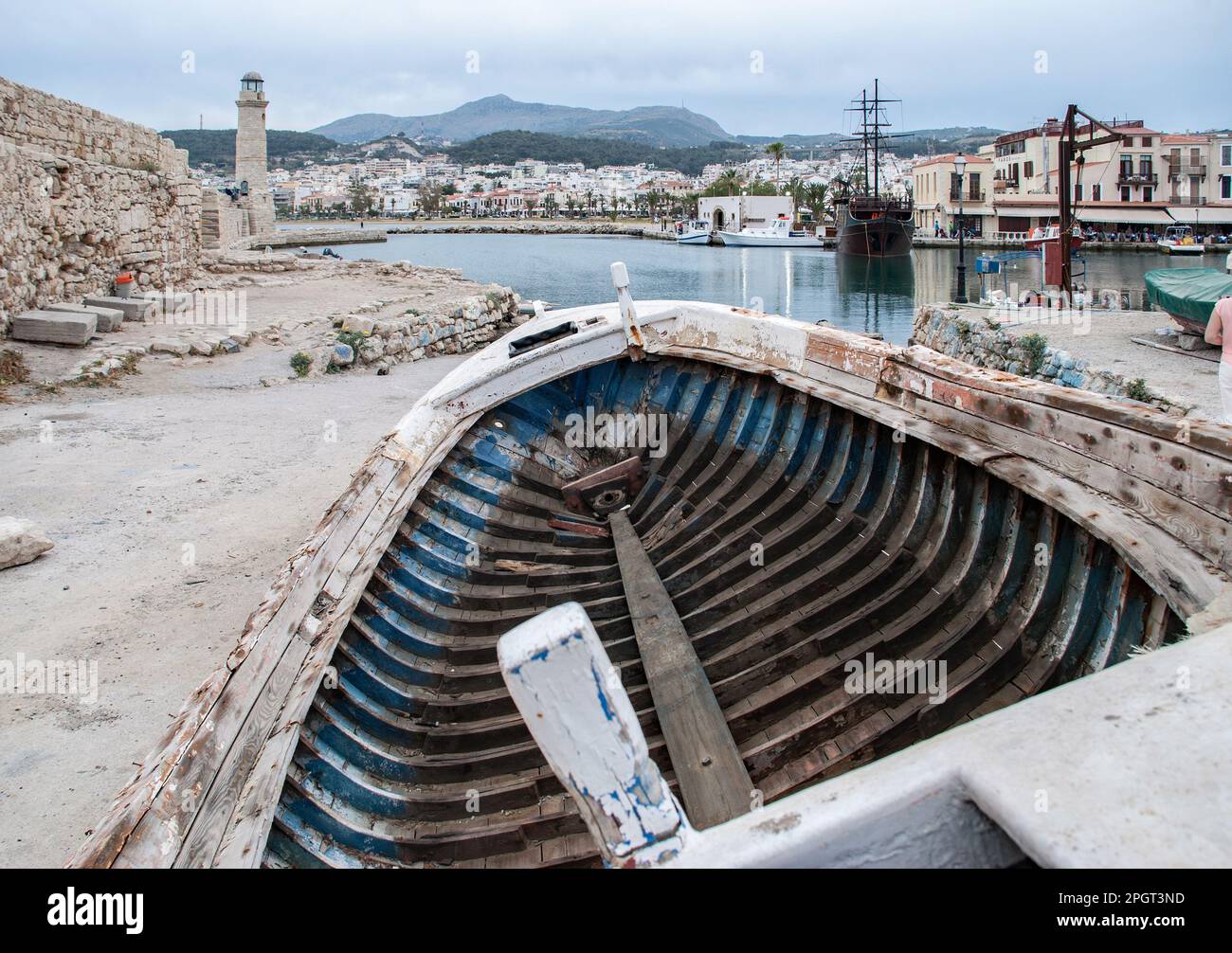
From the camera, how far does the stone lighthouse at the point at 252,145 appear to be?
50.9m

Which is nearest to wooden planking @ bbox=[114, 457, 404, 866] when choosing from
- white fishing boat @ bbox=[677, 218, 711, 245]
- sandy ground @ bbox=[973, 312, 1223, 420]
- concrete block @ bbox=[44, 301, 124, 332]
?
sandy ground @ bbox=[973, 312, 1223, 420]

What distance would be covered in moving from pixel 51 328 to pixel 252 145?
44.0m

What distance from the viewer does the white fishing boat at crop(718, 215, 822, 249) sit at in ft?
252

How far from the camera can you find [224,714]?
2.82 meters

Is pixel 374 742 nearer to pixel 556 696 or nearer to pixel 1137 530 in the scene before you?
pixel 556 696

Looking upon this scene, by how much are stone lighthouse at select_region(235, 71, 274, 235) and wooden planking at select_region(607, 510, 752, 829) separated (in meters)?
51.7

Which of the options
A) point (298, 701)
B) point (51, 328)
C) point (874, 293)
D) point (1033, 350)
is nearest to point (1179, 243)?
point (874, 293)

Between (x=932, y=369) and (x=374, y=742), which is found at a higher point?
(x=932, y=369)

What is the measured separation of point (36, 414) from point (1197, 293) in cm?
1496

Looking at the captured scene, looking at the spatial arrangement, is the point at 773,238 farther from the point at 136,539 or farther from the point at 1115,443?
the point at 1115,443

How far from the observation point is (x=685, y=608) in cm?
466

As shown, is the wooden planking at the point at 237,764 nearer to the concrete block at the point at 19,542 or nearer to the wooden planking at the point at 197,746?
the wooden planking at the point at 197,746
